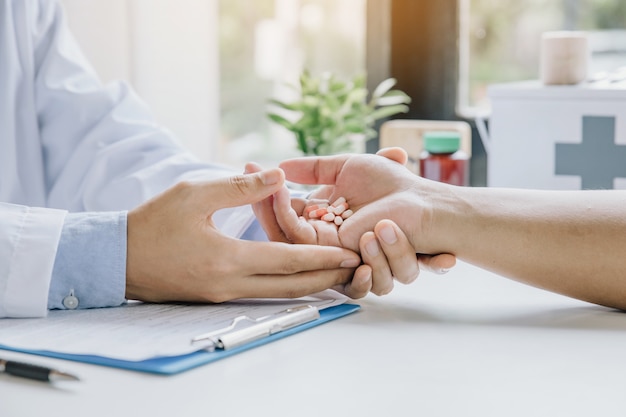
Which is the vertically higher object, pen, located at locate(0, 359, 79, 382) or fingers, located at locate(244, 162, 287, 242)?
fingers, located at locate(244, 162, 287, 242)

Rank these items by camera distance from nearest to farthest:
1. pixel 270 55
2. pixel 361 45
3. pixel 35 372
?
pixel 35 372 < pixel 361 45 < pixel 270 55

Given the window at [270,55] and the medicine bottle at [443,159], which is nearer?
the medicine bottle at [443,159]

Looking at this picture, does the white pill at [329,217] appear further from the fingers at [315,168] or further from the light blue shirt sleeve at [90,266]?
the light blue shirt sleeve at [90,266]

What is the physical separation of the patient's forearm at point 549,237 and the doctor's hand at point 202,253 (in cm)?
17

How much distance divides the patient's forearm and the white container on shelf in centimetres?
39

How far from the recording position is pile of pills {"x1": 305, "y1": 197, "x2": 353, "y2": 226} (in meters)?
1.02

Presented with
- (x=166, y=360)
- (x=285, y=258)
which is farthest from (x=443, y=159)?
(x=166, y=360)

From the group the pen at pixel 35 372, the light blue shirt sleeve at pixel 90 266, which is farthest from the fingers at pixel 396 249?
the pen at pixel 35 372

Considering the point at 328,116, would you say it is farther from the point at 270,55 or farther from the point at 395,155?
the point at 395,155

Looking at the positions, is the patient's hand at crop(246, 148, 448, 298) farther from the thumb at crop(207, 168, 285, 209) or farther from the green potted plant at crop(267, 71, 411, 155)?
the green potted plant at crop(267, 71, 411, 155)

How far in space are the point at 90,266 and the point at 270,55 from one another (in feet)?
4.46

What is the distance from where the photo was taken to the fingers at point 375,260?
0.94m

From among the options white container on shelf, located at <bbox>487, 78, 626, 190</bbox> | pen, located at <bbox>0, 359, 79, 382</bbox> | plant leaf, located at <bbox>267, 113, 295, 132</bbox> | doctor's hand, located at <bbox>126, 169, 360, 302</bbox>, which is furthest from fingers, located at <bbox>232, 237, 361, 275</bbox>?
plant leaf, located at <bbox>267, 113, 295, 132</bbox>

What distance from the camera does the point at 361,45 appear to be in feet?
6.81
